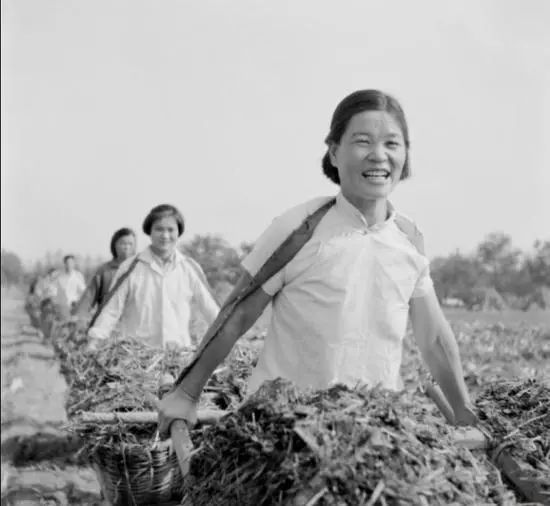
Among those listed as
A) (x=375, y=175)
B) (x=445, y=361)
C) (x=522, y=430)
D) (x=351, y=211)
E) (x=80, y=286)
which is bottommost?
(x=80, y=286)

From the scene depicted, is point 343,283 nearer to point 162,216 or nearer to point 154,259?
point 162,216

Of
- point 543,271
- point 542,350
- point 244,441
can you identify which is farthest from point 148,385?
point 543,271

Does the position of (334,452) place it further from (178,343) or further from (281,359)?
(178,343)

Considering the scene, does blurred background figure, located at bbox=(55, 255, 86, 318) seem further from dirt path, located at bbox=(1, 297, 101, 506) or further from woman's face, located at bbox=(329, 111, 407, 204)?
woman's face, located at bbox=(329, 111, 407, 204)

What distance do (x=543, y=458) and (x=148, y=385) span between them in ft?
10.7

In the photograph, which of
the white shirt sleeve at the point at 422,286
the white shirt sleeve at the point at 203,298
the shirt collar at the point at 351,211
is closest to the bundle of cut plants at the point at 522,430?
the white shirt sleeve at the point at 422,286

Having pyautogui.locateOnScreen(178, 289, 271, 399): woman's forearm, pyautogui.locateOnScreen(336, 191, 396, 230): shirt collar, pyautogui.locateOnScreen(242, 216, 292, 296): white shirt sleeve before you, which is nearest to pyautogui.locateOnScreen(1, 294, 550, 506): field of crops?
pyautogui.locateOnScreen(178, 289, 271, 399): woman's forearm

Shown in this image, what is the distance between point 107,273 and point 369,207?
18.6 ft

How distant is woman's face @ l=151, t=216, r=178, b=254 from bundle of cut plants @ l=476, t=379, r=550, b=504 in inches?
151

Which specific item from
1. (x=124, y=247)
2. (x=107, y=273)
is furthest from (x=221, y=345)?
(x=124, y=247)

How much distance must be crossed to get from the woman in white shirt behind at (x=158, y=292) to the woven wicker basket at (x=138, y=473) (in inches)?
62.7

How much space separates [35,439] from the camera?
8.08m

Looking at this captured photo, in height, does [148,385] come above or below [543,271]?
above

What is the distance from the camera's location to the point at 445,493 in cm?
176
